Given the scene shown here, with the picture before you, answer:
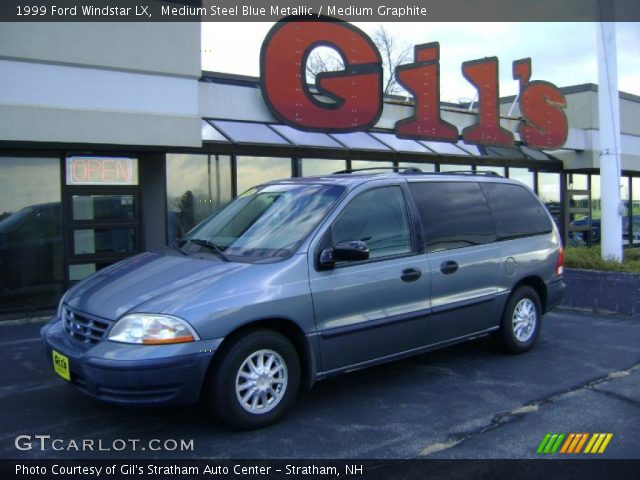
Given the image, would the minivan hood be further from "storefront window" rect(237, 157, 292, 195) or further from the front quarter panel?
"storefront window" rect(237, 157, 292, 195)

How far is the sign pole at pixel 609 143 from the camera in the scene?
956 cm

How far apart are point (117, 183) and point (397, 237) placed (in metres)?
5.85

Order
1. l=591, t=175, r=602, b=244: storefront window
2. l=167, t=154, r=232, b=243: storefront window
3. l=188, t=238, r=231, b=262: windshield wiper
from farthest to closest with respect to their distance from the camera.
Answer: l=591, t=175, r=602, b=244: storefront window → l=167, t=154, r=232, b=243: storefront window → l=188, t=238, r=231, b=262: windshield wiper

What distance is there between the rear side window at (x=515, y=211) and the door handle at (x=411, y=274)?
4.66ft

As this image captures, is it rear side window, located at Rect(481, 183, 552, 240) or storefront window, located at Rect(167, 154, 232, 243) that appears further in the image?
storefront window, located at Rect(167, 154, 232, 243)

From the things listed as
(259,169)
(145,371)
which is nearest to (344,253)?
(145,371)

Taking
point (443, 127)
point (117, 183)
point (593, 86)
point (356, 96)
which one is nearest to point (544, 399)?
point (117, 183)

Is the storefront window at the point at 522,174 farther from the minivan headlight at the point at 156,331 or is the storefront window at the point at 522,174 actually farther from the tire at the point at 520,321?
the minivan headlight at the point at 156,331

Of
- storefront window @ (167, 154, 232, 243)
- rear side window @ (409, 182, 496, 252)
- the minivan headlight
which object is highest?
storefront window @ (167, 154, 232, 243)

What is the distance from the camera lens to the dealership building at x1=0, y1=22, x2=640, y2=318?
826cm

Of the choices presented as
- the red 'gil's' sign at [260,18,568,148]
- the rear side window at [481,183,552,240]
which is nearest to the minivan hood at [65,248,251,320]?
the rear side window at [481,183,552,240]

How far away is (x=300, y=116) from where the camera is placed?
10977mm

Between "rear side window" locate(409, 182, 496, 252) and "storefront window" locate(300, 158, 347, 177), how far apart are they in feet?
19.5

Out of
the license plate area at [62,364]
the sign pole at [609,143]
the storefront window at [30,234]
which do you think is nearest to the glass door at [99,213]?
→ the storefront window at [30,234]
